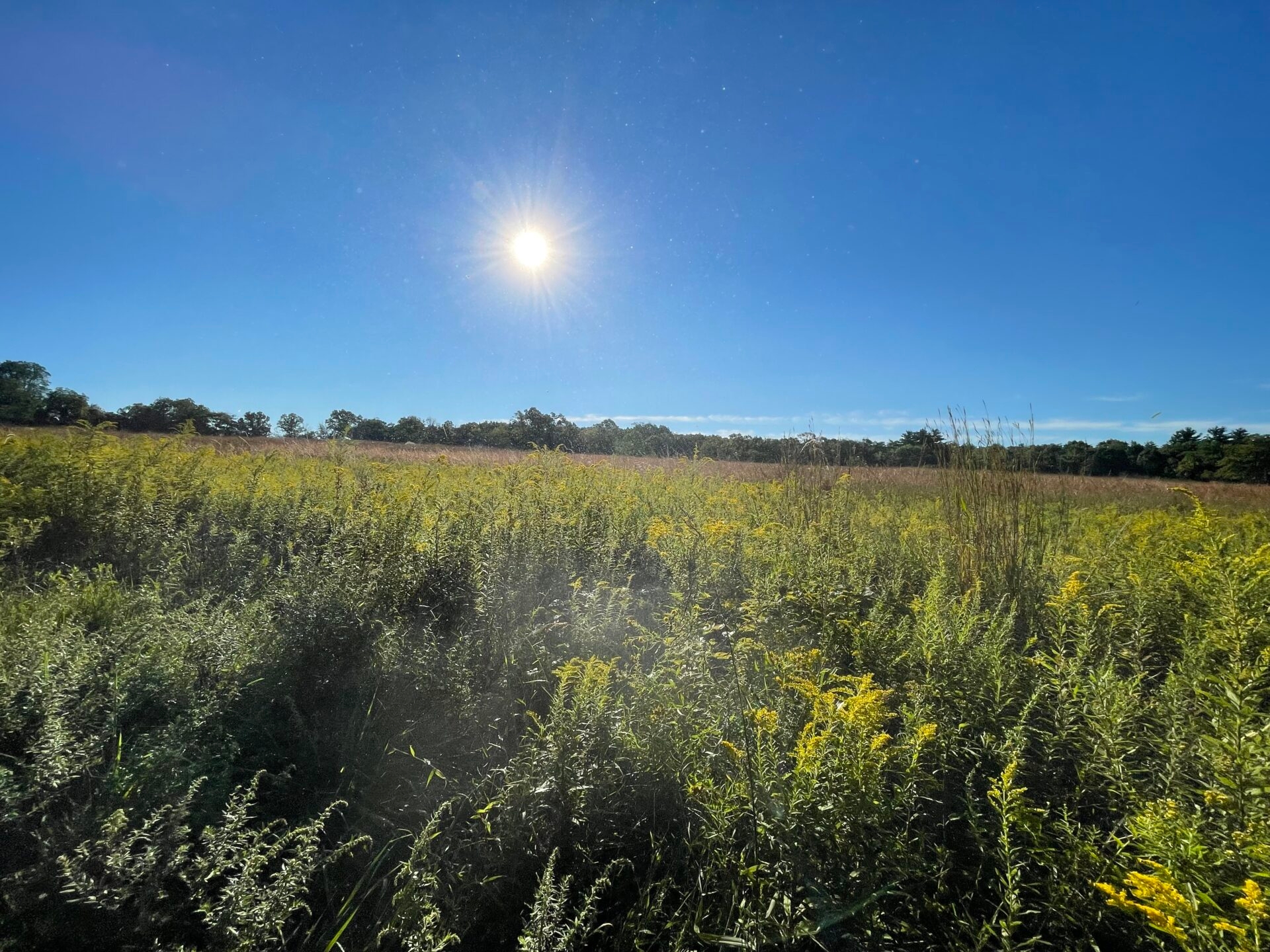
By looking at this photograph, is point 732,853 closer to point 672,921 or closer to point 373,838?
point 672,921

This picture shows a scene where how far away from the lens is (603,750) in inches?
76.5

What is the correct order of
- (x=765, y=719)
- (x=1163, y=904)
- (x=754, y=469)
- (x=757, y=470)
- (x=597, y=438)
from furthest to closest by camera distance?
(x=597, y=438)
(x=754, y=469)
(x=757, y=470)
(x=765, y=719)
(x=1163, y=904)

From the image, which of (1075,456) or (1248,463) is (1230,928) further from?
(1248,463)

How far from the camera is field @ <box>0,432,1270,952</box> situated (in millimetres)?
1314

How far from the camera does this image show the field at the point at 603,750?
4.31 ft

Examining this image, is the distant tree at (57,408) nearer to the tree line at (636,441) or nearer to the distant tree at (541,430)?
the tree line at (636,441)

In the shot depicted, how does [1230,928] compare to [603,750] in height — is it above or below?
above

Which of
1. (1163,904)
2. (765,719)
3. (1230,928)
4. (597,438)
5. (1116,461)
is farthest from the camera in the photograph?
(1116,461)

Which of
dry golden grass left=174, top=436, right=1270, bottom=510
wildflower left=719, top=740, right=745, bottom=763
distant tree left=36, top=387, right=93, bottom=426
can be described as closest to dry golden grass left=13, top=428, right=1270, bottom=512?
dry golden grass left=174, top=436, right=1270, bottom=510

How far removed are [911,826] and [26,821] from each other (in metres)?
2.56

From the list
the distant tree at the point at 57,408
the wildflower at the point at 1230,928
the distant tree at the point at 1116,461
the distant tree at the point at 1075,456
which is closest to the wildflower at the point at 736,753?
the wildflower at the point at 1230,928

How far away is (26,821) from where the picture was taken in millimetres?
1520

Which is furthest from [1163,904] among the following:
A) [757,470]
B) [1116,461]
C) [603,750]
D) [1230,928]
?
[1116,461]

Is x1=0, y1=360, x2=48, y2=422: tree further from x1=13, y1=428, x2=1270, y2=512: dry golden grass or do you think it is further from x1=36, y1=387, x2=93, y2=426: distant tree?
x1=13, y1=428, x2=1270, y2=512: dry golden grass
